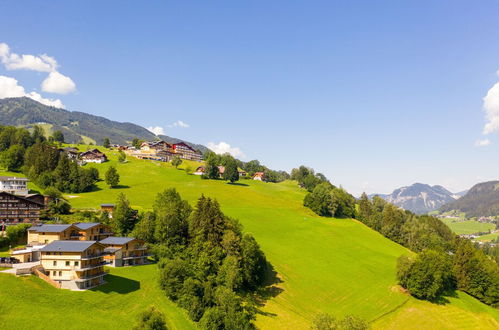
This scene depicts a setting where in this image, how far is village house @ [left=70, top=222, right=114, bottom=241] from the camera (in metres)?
82.1

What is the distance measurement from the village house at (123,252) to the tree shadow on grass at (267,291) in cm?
2944

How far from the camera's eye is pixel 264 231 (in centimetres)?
11744

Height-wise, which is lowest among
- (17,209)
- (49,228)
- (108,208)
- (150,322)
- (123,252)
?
(150,322)

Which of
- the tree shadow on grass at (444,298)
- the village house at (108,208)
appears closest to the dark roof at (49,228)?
the village house at (108,208)

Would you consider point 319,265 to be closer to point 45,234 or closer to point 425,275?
point 425,275

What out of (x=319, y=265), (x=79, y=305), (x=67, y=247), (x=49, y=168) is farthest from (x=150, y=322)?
(x=49, y=168)

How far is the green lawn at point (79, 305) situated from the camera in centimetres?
5006

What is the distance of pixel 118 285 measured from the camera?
221 ft

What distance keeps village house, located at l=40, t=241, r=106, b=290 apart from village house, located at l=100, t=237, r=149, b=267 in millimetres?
→ 12096

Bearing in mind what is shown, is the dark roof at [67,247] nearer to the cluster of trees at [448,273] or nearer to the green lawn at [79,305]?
the green lawn at [79,305]

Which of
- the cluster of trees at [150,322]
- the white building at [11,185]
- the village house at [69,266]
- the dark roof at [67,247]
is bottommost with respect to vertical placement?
the cluster of trees at [150,322]

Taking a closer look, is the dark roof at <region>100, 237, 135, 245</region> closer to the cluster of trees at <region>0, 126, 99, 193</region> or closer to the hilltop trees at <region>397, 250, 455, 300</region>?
the hilltop trees at <region>397, 250, 455, 300</region>

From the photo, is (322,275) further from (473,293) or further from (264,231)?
(473,293)

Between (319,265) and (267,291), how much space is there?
79.3 ft
